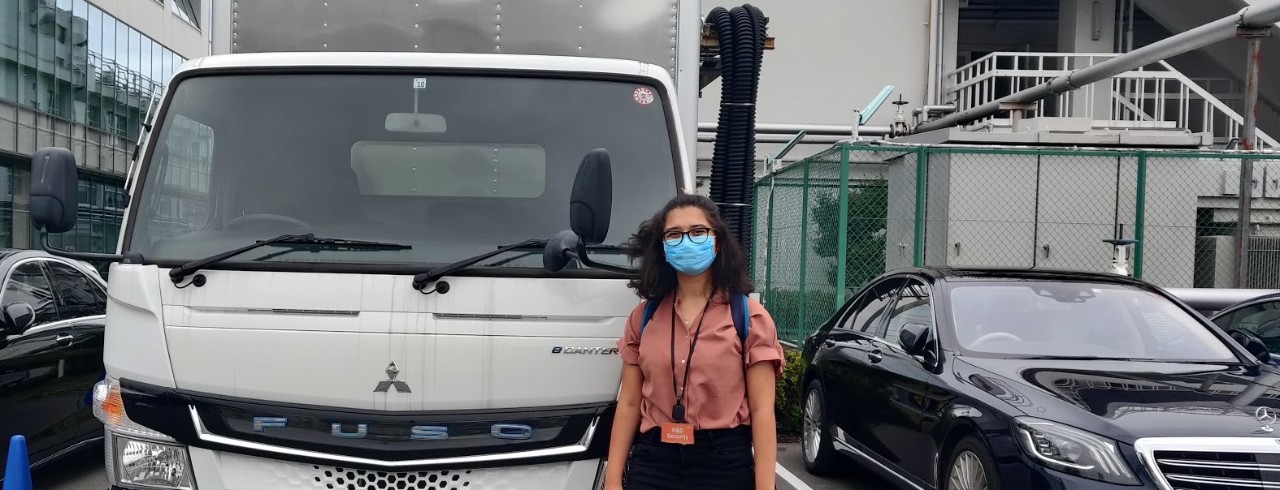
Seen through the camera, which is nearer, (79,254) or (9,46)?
(79,254)

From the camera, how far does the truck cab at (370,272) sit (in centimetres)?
377

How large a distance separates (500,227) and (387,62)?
871 mm

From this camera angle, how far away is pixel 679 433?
3.39 meters

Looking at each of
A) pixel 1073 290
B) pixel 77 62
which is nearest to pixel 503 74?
pixel 1073 290

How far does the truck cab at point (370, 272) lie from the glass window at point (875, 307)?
3.39 meters

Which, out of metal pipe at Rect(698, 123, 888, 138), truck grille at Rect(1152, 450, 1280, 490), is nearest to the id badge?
truck grille at Rect(1152, 450, 1280, 490)

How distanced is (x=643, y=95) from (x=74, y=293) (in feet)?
17.0

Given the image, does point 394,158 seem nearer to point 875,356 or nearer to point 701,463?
point 701,463

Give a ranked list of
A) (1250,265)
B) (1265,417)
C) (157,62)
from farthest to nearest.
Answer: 1. (157,62)
2. (1250,265)
3. (1265,417)

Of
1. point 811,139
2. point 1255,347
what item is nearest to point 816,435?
point 1255,347

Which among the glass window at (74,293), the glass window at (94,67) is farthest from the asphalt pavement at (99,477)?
the glass window at (94,67)

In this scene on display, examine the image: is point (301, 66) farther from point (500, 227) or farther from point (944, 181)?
point (944, 181)

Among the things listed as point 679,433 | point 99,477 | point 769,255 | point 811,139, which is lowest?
point 99,477

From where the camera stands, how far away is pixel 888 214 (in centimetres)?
1216
